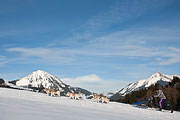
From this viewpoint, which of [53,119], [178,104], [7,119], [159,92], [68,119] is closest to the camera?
[7,119]

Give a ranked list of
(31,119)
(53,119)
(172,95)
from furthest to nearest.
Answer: (172,95) < (53,119) < (31,119)

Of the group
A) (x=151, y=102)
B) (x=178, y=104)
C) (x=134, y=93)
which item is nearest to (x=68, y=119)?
(x=151, y=102)

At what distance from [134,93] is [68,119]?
82120 mm

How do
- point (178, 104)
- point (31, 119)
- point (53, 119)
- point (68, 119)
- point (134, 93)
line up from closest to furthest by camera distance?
point (31, 119) → point (53, 119) → point (68, 119) → point (178, 104) → point (134, 93)

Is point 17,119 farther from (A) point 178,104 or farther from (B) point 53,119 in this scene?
(A) point 178,104

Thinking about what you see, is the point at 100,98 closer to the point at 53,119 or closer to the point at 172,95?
the point at 53,119

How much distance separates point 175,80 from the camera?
61.1 metres

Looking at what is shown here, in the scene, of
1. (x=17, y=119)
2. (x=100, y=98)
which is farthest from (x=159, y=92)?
(x=17, y=119)

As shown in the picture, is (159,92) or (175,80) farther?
(175,80)

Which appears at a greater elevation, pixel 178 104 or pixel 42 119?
pixel 42 119

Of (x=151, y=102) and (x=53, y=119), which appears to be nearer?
(x=53, y=119)

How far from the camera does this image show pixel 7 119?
→ 3.02m

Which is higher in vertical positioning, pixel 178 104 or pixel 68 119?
pixel 68 119

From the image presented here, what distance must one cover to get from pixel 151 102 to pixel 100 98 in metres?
4.31
